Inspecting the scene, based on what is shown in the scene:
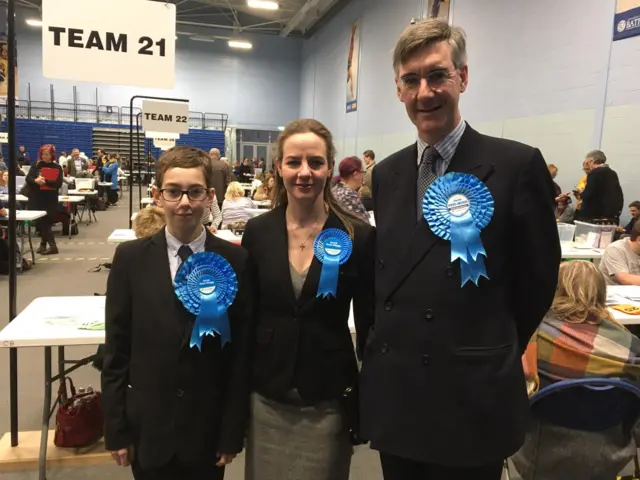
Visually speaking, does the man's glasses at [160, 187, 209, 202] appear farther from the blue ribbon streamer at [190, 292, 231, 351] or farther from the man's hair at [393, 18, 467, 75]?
the man's hair at [393, 18, 467, 75]

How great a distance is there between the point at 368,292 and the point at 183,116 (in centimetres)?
617

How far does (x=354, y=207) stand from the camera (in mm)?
3955

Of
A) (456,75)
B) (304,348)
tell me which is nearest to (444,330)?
(304,348)

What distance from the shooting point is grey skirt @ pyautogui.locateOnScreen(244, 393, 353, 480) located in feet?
4.57

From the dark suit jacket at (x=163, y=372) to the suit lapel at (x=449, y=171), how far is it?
1.61 ft

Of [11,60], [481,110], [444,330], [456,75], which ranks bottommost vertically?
[444,330]

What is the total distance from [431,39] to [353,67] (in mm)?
15391

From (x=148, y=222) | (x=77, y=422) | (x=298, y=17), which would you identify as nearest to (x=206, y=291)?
(x=77, y=422)

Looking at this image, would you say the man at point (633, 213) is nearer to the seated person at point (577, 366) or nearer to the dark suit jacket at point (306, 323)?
the seated person at point (577, 366)

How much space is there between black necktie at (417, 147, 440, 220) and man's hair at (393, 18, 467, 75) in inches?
7.7

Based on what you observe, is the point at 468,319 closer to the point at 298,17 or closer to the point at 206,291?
the point at 206,291

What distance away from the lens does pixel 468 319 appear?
3.63 ft

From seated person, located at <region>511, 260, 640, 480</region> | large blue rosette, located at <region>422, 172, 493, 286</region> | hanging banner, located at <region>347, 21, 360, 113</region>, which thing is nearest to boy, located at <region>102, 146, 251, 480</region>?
large blue rosette, located at <region>422, 172, 493, 286</region>

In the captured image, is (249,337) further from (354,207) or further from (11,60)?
(354,207)
